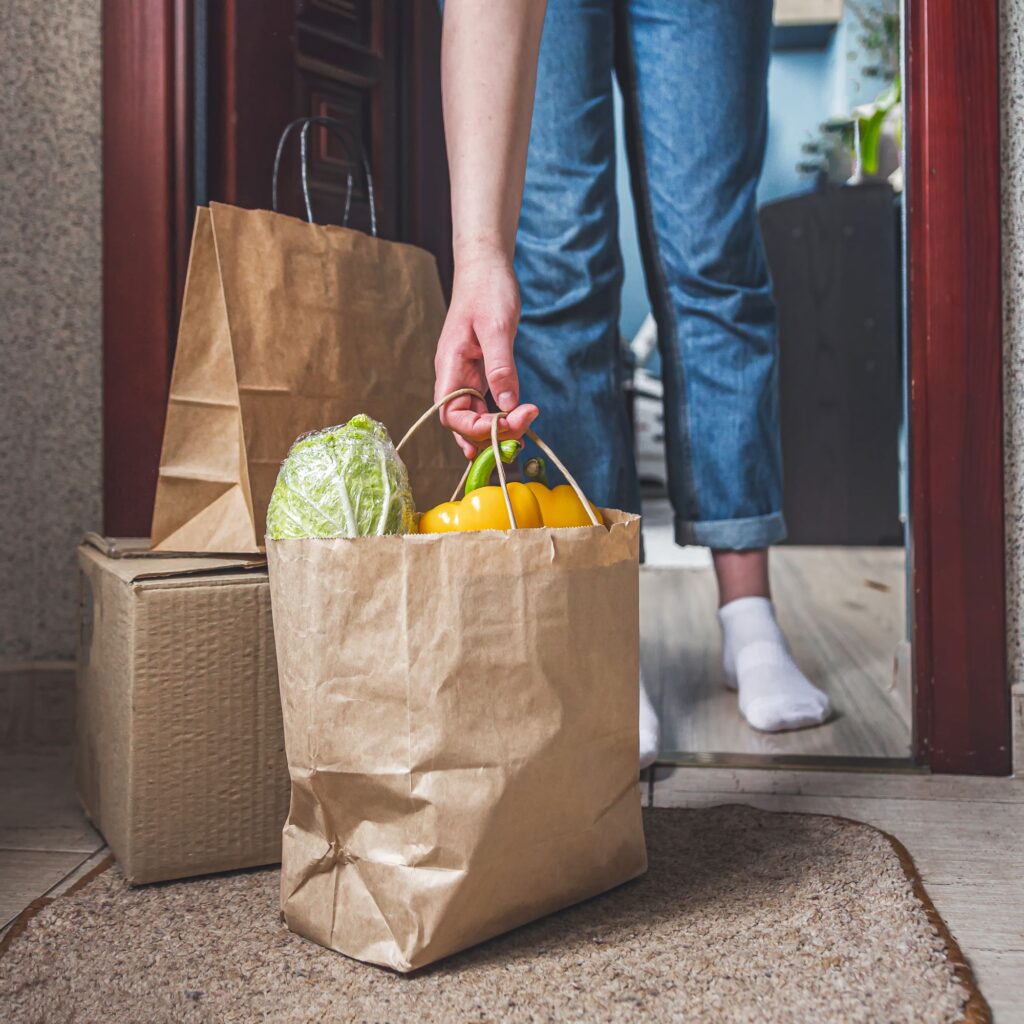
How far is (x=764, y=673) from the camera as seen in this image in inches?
45.7

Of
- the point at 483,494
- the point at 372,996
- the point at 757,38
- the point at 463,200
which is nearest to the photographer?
the point at 372,996

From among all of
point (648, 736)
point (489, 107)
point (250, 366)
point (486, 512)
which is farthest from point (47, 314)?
point (648, 736)

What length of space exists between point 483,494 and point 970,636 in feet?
1.89

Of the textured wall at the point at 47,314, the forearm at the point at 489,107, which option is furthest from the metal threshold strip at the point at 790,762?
the textured wall at the point at 47,314

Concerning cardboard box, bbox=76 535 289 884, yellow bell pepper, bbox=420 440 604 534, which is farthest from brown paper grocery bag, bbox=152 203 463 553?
Answer: yellow bell pepper, bbox=420 440 604 534

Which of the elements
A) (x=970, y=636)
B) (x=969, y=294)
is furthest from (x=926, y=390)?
(x=970, y=636)

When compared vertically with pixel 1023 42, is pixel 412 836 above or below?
below

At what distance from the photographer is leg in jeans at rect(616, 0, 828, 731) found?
44.6 inches

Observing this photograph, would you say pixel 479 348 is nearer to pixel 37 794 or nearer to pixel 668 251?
pixel 668 251

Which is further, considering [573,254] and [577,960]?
[573,254]

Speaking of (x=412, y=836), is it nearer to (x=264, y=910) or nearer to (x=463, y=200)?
(x=264, y=910)

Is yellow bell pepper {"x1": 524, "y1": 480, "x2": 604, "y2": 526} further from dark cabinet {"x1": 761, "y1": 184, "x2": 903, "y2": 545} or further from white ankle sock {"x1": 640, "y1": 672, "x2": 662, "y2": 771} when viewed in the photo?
dark cabinet {"x1": 761, "y1": 184, "x2": 903, "y2": 545}

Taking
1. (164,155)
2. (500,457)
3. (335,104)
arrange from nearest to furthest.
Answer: (500,457) < (164,155) < (335,104)

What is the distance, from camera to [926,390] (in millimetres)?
998
